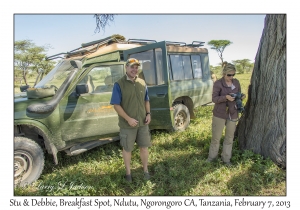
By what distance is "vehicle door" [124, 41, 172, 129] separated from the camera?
438cm

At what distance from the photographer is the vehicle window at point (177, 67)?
524 cm

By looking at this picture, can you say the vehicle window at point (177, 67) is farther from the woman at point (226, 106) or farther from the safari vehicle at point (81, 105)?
the woman at point (226, 106)

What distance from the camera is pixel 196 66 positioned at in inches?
239

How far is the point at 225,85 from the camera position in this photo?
332cm

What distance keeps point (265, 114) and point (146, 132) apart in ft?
6.65

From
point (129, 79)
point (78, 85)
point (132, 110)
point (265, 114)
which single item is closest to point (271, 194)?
point (265, 114)

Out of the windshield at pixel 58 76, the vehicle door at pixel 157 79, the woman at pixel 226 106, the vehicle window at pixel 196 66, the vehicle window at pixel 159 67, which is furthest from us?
the vehicle window at pixel 196 66

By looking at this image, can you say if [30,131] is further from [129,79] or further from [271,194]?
[271,194]

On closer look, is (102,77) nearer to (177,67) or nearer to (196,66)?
(177,67)

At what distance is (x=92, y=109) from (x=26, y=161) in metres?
1.24

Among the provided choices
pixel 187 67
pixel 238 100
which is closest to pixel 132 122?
pixel 238 100

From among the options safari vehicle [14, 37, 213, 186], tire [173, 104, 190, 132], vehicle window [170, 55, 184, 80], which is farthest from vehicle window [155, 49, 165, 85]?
tire [173, 104, 190, 132]

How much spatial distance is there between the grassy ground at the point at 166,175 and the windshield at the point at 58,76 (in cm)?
139

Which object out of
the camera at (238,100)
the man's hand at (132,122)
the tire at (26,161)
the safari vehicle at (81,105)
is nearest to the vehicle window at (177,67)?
the safari vehicle at (81,105)
